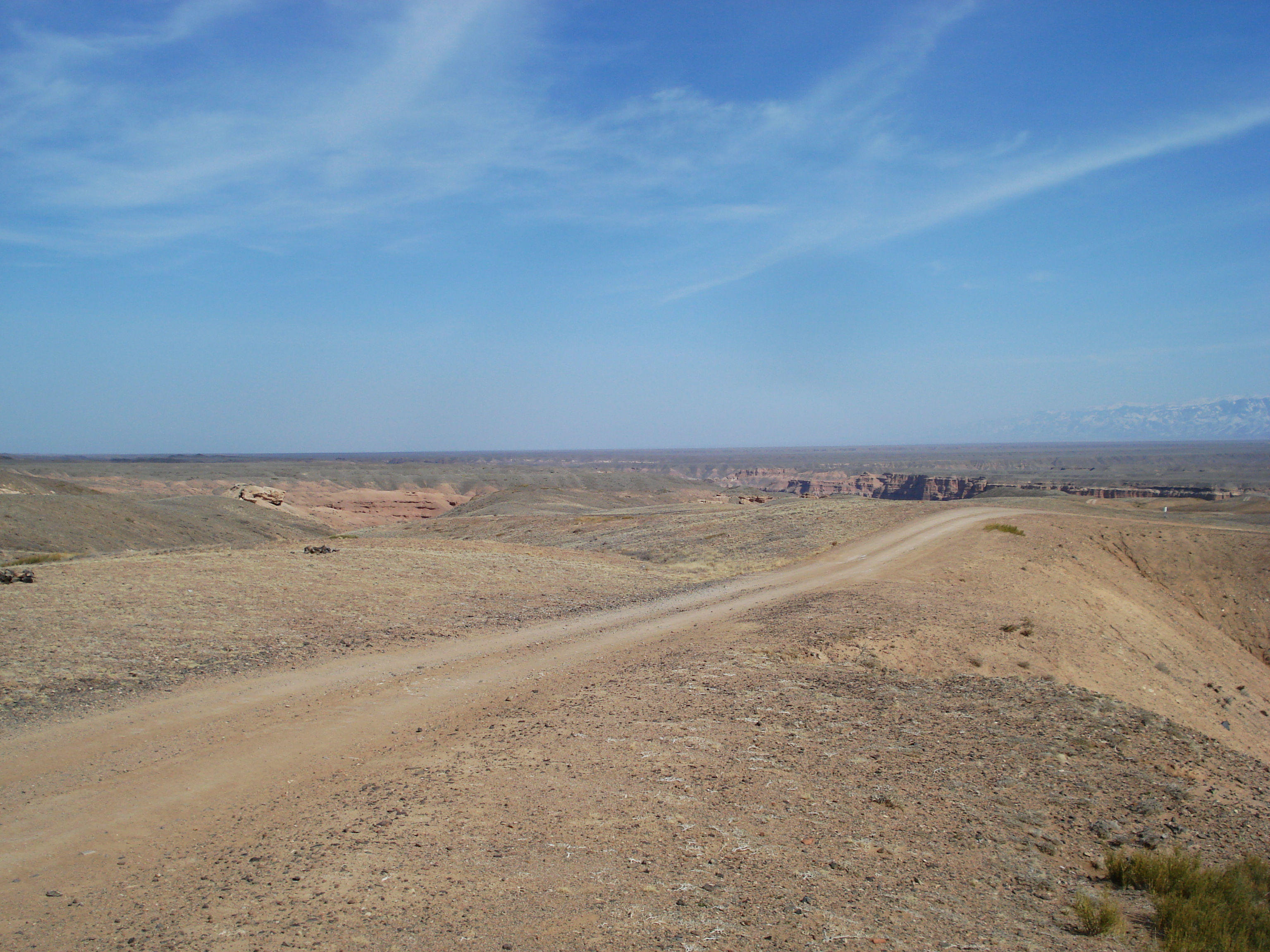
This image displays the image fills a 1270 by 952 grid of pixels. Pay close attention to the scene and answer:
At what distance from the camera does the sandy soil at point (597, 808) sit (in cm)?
529

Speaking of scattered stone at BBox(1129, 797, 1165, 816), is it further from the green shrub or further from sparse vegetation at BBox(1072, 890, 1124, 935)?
the green shrub

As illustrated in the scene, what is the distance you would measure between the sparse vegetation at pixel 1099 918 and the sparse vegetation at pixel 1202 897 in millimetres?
297

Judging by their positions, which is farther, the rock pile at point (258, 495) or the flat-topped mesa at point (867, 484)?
the flat-topped mesa at point (867, 484)

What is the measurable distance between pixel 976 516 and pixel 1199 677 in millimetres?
17924

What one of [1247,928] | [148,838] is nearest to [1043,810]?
[1247,928]

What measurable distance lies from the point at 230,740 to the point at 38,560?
66.5ft

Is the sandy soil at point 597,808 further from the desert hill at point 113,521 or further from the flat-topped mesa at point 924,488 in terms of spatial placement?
the flat-topped mesa at point 924,488

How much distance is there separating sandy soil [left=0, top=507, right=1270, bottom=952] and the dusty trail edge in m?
0.04

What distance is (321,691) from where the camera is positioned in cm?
1097

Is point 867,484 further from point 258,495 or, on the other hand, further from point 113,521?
point 113,521

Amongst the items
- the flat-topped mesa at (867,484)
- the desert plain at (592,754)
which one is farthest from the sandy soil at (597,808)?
the flat-topped mesa at (867,484)

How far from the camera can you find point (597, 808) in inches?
278

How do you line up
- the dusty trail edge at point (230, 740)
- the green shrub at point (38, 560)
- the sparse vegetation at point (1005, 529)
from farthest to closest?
the sparse vegetation at point (1005, 529) → the green shrub at point (38, 560) → the dusty trail edge at point (230, 740)

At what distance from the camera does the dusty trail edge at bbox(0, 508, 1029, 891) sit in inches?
260
